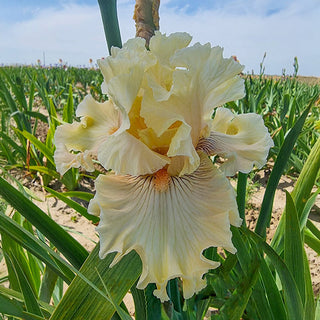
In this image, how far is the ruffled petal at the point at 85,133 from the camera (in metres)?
0.61

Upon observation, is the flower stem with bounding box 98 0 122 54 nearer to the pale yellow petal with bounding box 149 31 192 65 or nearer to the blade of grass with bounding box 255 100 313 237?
the pale yellow petal with bounding box 149 31 192 65

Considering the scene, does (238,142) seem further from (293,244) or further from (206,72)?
(293,244)

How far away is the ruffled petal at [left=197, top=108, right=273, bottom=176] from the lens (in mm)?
580

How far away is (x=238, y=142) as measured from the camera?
62cm

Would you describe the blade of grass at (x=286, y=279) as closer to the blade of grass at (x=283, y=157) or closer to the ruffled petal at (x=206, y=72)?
the blade of grass at (x=283, y=157)

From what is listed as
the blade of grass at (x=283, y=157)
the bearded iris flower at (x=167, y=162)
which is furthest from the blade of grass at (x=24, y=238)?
the blade of grass at (x=283, y=157)

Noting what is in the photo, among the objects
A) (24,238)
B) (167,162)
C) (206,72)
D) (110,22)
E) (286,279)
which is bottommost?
(286,279)

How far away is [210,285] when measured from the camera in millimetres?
701

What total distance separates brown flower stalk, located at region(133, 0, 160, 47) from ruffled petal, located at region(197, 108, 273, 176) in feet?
0.76

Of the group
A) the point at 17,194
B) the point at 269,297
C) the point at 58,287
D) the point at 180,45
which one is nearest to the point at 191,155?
the point at 180,45

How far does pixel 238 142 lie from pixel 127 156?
0.84 feet

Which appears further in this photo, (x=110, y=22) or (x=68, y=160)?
(x=68, y=160)

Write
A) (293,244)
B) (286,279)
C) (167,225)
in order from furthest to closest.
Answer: (293,244) < (286,279) < (167,225)

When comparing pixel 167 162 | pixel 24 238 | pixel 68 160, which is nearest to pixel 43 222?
pixel 24 238
